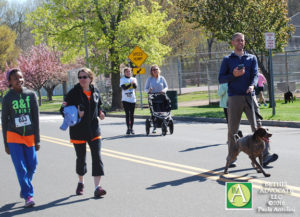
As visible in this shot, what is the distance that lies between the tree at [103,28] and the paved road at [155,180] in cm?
1545

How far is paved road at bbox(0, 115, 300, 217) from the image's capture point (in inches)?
230

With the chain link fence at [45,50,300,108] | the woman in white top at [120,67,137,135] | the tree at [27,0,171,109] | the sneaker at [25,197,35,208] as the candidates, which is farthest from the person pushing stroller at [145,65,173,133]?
the tree at [27,0,171,109]

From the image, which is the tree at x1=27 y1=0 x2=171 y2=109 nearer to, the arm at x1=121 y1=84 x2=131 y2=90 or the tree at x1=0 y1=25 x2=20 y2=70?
the arm at x1=121 y1=84 x2=131 y2=90

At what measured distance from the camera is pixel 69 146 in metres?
12.4

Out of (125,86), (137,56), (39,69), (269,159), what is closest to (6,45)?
(39,69)

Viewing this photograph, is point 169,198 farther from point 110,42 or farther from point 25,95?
point 110,42

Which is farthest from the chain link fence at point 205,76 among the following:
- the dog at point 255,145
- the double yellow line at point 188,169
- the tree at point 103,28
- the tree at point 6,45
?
the tree at point 6,45

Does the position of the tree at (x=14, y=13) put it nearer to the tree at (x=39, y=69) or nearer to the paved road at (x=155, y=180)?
the tree at (x=39, y=69)

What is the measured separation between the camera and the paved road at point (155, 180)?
Answer: 5.84m

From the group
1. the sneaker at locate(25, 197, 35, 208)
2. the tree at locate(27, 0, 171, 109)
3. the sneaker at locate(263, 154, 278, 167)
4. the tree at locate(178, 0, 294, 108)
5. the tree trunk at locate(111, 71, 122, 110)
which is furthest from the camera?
the tree trunk at locate(111, 71, 122, 110)

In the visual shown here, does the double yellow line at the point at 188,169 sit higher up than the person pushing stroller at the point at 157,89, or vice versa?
the person pushing stroller at the point at 157,89

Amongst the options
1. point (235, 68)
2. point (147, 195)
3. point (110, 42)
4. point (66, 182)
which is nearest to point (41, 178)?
point (66, 182)

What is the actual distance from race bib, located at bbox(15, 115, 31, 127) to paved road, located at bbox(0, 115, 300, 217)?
1044 millimetres

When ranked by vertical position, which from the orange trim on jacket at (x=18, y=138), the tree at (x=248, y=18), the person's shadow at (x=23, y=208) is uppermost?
the tree at (x=248, y=18)
